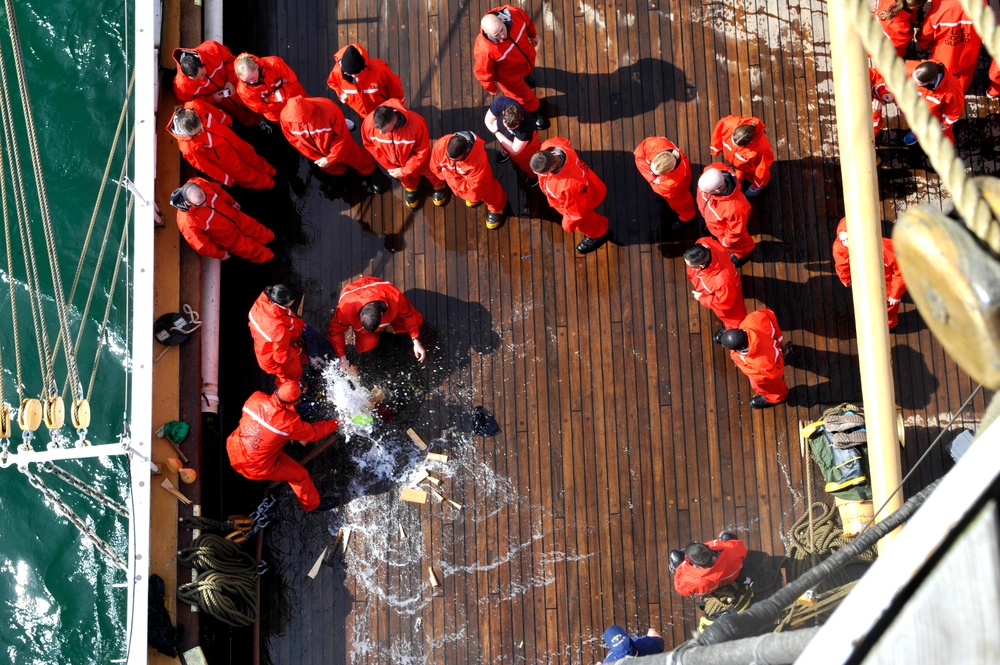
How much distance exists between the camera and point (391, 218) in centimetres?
753

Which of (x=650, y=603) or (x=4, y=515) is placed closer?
(x=650, y=603)

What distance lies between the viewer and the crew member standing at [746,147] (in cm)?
632

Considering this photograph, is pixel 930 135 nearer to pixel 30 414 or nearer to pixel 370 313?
pixel 370 313

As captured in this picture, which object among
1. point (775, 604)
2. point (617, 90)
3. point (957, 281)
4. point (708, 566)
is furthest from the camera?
point (617, 90)

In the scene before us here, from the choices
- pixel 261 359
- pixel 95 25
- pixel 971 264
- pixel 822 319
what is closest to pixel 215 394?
pixel 261 359

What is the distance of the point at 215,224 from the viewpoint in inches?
265

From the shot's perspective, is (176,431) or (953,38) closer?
(953,38)

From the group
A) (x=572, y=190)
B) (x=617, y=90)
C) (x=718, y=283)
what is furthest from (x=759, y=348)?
(x=617, y=90)

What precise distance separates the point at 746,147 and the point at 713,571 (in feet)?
11.2

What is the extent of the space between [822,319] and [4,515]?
313 inches

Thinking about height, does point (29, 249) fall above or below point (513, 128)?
below

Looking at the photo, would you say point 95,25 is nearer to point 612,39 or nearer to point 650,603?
point 612,39

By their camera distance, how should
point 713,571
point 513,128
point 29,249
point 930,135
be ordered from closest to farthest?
point 930,135
point 713,571
point 29,249
point 513,128

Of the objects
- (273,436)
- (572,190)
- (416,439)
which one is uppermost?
(572,190)
